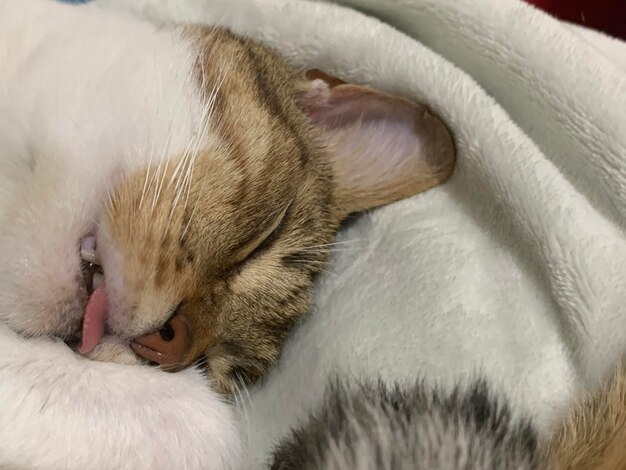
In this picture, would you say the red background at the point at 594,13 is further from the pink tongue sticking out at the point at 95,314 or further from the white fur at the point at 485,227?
the pink tongue sticking out at the point at 95,314

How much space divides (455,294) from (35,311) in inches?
25.4

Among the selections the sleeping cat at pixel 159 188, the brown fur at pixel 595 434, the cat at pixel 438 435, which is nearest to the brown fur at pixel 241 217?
the sleeping cat at pixel 159 188

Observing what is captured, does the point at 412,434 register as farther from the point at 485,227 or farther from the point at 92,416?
the point at 485,227

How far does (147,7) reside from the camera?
1427 mm

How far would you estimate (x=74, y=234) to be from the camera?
35.8 inches

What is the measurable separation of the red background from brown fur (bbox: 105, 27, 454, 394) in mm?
553

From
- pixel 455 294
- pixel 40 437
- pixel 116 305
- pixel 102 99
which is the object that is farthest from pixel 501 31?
pixel 40 437

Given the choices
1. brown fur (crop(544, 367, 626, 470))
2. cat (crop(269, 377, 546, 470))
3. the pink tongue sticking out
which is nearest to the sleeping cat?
the pink tongue sticking out

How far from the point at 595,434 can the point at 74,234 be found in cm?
70

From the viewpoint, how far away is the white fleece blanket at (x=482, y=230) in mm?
1099

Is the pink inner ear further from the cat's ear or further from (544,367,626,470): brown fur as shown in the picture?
(544,367,626,470): brown fur

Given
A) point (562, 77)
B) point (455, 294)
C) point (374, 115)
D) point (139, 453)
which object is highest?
point (562, 77)

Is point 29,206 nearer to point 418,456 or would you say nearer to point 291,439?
point 291,439

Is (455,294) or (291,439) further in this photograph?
(455,294)
